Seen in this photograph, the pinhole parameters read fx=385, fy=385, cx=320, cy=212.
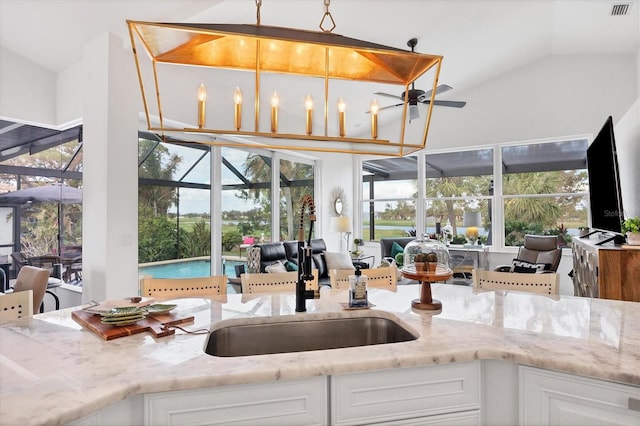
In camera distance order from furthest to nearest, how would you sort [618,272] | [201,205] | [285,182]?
[285,182]
[201,205]
[618,272]

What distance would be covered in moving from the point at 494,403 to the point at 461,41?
17.0ft

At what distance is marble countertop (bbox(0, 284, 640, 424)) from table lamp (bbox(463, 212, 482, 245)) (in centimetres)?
500

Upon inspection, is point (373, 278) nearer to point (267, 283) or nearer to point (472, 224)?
point (267, 283)

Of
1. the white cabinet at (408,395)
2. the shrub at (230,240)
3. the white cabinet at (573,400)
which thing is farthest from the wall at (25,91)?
the white cabinet at (573,400)

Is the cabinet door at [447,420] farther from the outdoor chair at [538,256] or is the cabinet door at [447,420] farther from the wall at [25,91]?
the wall at [25,91]

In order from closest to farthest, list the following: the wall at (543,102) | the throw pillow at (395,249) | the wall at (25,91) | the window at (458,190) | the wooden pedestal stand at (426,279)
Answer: the wooden pedestal stand at (426,279), the wall at (25,91), the wall at (543,102), the throw pillow at (395,249), the window at (458,190)

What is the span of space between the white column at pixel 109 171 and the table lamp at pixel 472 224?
5242 millimetres

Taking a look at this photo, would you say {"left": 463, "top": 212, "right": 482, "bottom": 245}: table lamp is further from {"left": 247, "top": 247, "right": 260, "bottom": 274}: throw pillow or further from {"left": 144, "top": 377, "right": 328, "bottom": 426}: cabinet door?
{"left": 144, "top": 377, "right": 328, "bottom": 426}: cabinet door

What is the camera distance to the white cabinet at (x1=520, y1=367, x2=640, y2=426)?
3.58 feet

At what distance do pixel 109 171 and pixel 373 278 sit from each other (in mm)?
2616

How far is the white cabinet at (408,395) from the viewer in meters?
1.15

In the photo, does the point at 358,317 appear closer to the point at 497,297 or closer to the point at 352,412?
the point at 352,412

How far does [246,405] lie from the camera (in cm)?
109

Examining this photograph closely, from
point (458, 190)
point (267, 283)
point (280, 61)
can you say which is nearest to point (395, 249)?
point (458, 190)
